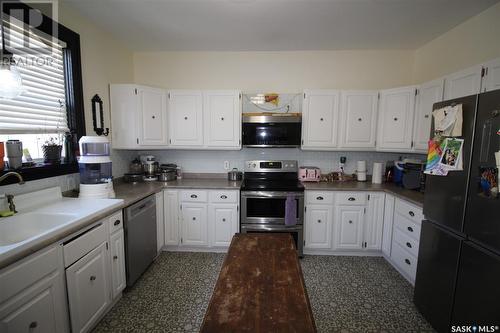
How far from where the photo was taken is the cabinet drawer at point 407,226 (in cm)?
224

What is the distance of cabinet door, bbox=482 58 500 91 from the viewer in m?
1.77

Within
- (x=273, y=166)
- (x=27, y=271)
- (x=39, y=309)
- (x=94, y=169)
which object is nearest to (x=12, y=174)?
(x=94, y=169)

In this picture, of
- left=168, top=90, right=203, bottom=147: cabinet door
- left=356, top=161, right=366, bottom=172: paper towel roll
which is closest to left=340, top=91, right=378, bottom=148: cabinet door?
left=356, top=161, right=366, bottom=172: paper towel roll

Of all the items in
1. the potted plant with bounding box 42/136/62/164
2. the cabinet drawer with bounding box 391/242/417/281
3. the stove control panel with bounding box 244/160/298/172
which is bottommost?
the cabinet drawer with bounding box 391/242/417/281

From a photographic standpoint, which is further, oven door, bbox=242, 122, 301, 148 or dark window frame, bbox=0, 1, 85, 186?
oven door, bbox=242, 122, 301, 148

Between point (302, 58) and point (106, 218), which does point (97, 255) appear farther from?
point (302, 58)

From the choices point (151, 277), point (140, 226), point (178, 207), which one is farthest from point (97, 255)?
point (178, 207)

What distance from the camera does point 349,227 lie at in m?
2.88

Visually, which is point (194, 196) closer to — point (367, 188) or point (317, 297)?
point (317, 297)

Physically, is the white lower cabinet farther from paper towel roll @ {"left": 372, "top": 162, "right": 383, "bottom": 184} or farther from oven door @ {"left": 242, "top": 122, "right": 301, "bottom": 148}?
paper towel roll @ {"left": 372, "top": 162, "right": 383, "bottom": 184}

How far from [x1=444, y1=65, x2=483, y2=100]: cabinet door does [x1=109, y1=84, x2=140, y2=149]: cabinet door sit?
3612 mm

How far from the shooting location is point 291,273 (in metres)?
1.35

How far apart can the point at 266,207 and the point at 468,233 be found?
1882 millimetres

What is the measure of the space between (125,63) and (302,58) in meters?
2.63
